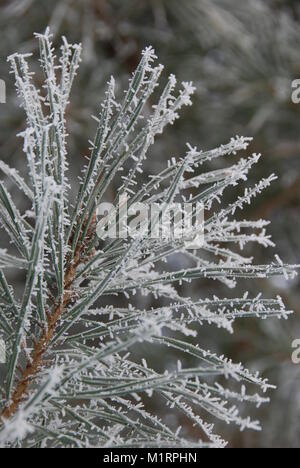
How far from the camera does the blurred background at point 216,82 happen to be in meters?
1.56

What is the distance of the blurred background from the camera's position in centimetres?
156
